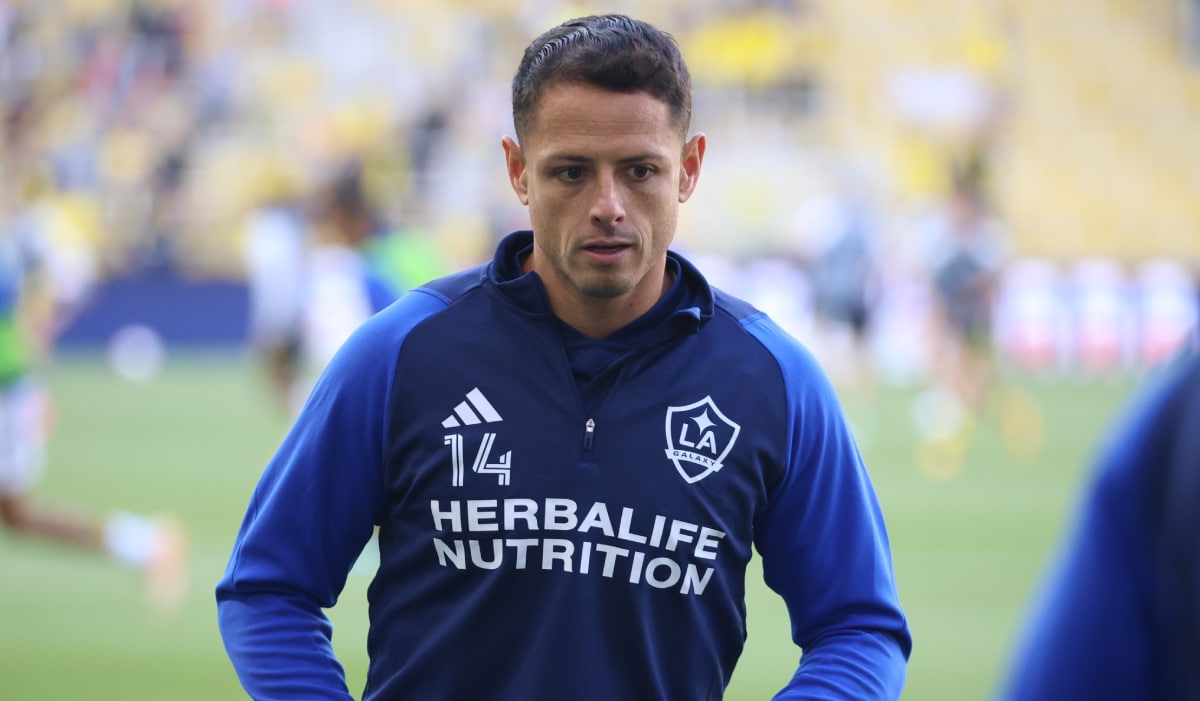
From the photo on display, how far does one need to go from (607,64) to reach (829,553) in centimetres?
80

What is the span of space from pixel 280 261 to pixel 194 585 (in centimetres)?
518

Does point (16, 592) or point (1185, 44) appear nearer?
point (16, 592)

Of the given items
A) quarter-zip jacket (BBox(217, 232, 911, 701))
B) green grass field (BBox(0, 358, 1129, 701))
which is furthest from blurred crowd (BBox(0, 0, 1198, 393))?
quarter-zip jacket (BBox(217, 232, 911, 701))

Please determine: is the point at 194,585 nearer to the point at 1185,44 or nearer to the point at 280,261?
the point at 280,261

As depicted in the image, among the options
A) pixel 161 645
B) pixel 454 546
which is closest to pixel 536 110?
pixel 454 546

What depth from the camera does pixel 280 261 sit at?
13.4m

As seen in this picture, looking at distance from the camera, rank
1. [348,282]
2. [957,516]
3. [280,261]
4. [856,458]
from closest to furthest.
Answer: [856,458] < [957,516] < [280,261] < [348,282]

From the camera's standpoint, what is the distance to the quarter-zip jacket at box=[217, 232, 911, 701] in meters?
2.29

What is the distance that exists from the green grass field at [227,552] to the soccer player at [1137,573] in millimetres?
5398

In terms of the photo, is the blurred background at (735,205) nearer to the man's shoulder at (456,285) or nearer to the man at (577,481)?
the man's shoulder at (456,285)

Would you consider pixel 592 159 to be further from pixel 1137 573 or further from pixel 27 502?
pixel 27 502

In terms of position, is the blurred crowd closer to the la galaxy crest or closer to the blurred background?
the blurred background

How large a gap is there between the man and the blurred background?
7165 mm

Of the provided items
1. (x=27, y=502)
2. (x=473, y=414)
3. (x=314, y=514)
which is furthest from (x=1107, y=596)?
(x=27, y=502)
